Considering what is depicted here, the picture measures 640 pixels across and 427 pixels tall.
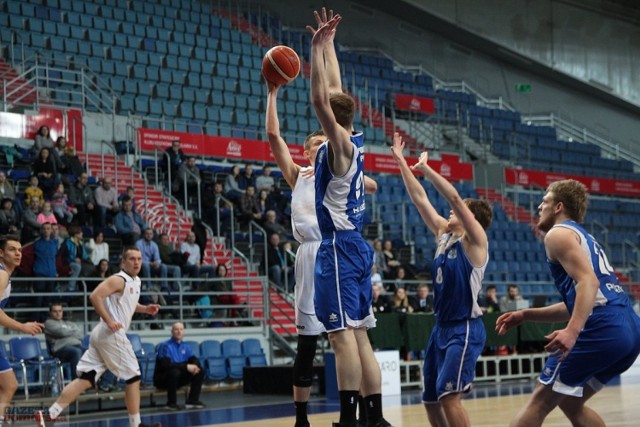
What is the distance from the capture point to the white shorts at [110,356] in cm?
923

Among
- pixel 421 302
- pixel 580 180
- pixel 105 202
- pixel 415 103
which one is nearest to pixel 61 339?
pixel 105 202

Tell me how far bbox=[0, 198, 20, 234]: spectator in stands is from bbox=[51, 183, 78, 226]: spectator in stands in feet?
2.86

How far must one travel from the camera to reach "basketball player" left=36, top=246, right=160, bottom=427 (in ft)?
29.9

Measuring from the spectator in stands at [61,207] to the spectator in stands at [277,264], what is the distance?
11.9ft

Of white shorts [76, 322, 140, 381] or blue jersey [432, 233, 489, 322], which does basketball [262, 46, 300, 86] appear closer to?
blue jersey [432, 233, 489, 322]

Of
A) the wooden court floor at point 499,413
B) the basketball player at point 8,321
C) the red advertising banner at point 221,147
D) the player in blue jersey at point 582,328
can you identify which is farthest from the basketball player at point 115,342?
the red advertising banner at point 221,147

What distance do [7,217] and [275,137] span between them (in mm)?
9221

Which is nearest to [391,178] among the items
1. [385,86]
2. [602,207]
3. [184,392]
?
[385,86]

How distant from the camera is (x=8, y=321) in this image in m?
8.06

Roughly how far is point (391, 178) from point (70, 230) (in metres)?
10.9

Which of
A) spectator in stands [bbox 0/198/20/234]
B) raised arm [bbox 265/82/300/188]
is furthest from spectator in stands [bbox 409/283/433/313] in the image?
raised arm [bbox 265/82/300/188]

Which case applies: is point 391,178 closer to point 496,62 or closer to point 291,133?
point 291,133

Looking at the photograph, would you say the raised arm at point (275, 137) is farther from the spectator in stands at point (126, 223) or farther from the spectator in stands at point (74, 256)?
the spectator in stands at point (126, 223)

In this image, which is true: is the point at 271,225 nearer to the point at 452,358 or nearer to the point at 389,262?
the point at 389,262
